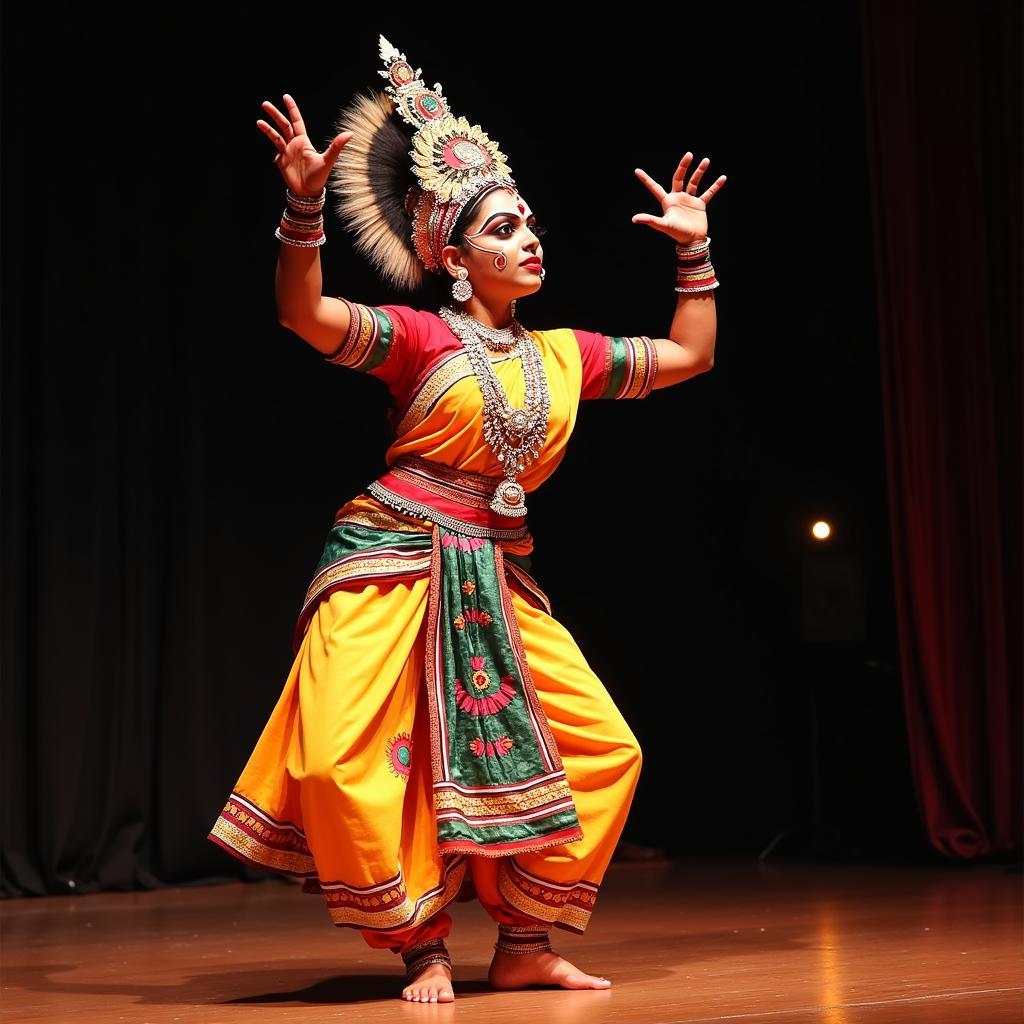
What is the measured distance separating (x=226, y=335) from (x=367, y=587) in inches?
90.4

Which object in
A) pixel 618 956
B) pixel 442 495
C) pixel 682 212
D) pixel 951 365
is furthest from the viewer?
pixel 951 365

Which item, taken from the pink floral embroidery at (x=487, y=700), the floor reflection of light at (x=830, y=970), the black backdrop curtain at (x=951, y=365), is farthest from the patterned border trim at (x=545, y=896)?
the black backdrop curtain at (x=951, y=365)

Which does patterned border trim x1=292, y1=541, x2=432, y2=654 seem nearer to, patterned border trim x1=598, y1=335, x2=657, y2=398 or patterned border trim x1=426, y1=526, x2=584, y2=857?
patterned border trim x1=426, y1=526, x2=584, y2=857

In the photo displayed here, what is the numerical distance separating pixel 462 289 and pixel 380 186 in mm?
242

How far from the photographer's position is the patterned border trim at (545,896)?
252cm

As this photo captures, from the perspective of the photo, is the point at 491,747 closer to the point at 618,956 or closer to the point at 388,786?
the point at 388,786

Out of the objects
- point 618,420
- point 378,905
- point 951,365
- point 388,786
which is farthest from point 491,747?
point 618,420

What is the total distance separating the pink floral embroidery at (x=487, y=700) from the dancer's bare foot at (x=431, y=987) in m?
0.39

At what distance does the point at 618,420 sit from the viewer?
544 cm

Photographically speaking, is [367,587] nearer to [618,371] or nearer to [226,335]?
[618,371]

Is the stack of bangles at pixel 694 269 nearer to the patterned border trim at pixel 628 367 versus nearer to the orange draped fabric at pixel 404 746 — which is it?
the patterned border trim at pixel 628 367

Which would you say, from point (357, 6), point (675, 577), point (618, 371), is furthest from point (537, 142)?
point (618, 371)

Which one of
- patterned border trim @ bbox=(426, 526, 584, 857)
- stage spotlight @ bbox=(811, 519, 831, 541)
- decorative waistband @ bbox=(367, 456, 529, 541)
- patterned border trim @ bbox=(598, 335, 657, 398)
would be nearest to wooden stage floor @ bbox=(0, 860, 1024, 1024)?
patterned border trim @ bbox=(426, 526, 584, 857)

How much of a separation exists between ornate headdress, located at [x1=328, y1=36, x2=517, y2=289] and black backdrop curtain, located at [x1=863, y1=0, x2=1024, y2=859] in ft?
8.01
